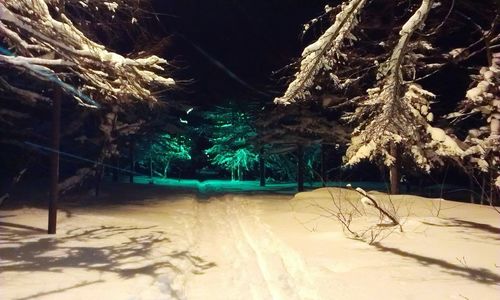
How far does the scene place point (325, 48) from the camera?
547 cm

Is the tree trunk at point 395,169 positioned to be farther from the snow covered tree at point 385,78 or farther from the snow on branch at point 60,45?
the snow on branch at point 60,45

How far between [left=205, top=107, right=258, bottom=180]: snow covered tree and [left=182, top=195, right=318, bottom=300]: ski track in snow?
22351 millimetres

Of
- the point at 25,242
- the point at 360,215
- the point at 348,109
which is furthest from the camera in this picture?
the point at 348,109

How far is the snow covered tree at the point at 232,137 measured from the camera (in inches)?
1473

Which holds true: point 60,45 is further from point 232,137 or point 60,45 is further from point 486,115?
point 232,137

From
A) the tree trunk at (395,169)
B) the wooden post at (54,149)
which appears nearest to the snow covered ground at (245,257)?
the wooden post at (54,149)

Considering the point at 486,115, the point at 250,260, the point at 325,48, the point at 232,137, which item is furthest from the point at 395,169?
the point at 232,137

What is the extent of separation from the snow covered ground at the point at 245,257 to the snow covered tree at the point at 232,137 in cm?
2273

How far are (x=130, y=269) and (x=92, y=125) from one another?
1385 centimetres

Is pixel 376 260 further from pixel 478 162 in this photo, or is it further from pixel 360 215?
pixel 478 162

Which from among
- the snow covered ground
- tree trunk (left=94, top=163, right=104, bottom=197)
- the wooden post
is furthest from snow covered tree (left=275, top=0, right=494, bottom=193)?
tree trunk (left=94, top=163, right=104, bottom=197)

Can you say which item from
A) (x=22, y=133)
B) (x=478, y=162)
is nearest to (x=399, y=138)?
(x=478, y=162)

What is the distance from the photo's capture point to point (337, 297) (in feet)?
20.0

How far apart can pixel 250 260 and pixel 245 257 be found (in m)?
0.31
